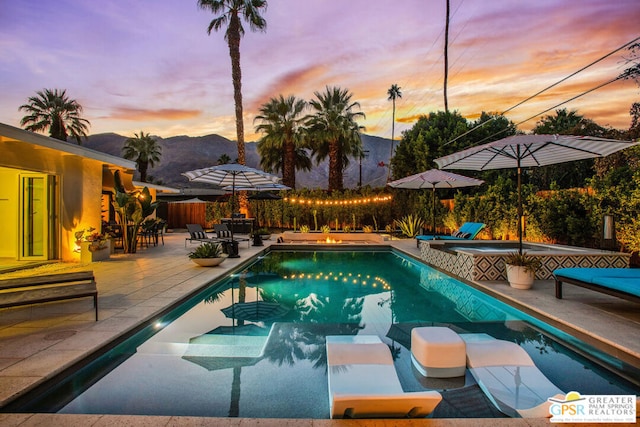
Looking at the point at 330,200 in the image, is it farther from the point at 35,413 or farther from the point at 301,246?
the point at 35,413

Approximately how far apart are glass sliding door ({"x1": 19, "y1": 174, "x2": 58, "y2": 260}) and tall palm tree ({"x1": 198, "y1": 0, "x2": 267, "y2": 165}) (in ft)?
34.6

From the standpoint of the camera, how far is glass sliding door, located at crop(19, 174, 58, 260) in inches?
318

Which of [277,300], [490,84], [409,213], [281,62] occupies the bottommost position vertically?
[277,300]

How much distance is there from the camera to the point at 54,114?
91.4 ft

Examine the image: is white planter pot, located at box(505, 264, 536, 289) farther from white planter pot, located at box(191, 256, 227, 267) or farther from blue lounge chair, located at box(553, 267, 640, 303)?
white planter pot, located at box(191, 256, 227, 267)

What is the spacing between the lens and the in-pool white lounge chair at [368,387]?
204 centimetres

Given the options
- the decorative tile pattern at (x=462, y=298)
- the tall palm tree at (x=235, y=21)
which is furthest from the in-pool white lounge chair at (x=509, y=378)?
the tall palm tree at (x=235, y=21)

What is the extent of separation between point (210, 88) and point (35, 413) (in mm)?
22448

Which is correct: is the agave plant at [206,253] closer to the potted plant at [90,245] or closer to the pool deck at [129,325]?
the pool deck at [129,325]

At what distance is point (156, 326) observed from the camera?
13.8 ft

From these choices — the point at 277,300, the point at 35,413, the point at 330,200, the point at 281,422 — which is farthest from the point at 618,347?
the point at 330,200

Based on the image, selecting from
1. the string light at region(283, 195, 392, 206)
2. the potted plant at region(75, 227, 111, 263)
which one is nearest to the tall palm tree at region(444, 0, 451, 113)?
the string light at region(283, 195, 392, 206)

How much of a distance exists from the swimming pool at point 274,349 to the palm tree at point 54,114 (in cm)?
2937

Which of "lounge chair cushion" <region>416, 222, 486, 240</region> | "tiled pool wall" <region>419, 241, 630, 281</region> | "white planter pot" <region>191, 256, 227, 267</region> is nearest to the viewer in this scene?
"tiled pool wall" <region>419, 241, 630, 281</region>
